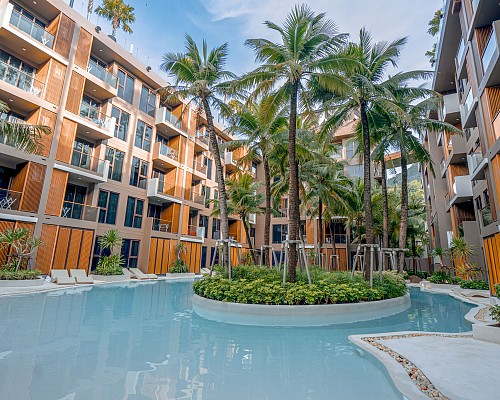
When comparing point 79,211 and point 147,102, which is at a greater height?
point 147,102

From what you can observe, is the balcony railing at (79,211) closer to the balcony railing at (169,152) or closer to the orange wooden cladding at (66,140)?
the orange wooden cladding at (66,140)

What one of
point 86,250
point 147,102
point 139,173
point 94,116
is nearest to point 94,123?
point 94,116

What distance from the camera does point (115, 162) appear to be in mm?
22438

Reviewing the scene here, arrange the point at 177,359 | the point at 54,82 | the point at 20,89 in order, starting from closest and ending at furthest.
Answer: the point at 177,359, the point at 20,89, the point at 54,82

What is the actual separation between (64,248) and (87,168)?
5.20 metres

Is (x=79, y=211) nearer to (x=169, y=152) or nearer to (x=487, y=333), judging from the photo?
(x=169, y=152)

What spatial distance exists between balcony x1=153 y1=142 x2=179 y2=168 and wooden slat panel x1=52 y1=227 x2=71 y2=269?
9.54 meters

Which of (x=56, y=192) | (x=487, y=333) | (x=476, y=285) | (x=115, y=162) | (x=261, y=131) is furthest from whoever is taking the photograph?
(x=115, y=162)

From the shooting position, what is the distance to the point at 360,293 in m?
10.0

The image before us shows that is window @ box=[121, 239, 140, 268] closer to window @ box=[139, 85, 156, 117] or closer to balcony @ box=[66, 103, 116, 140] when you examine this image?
balcony @ box=[66, 103, 116, 140]

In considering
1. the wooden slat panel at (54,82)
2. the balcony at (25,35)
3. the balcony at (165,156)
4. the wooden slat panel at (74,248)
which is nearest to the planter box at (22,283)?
the wooden slat panel at (74,248)

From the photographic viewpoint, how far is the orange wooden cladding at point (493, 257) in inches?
501

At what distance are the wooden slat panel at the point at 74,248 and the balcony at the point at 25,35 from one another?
10500mm

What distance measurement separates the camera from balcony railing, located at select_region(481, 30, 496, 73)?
11494mm
